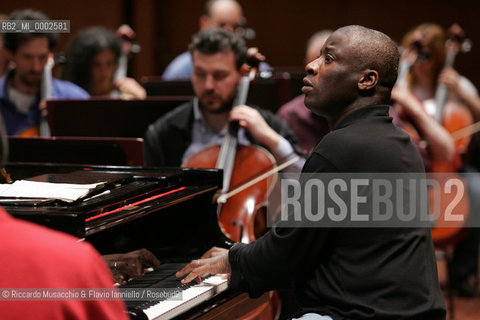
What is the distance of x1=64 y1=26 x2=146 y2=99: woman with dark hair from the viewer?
407 centimetres

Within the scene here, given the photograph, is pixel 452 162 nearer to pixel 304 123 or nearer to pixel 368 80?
pixel 304 123

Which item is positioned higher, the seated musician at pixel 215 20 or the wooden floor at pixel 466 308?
the seated musician at pixel 215 20

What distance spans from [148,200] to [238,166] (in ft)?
2.47

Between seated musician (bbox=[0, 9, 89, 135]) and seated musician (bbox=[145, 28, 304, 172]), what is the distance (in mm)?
813

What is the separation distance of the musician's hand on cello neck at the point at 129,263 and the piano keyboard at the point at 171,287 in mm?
21

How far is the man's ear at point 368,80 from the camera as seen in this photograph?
1.69 m

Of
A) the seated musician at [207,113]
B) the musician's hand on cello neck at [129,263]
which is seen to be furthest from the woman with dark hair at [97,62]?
the musician's hand on cello neck at [129,263]

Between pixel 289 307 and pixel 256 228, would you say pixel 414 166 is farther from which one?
pixel 289 307

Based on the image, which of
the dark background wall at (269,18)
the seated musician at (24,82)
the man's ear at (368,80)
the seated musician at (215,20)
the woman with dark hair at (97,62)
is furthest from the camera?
the dark background wall at (269,18)

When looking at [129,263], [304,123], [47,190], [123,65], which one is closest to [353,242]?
[129,263]

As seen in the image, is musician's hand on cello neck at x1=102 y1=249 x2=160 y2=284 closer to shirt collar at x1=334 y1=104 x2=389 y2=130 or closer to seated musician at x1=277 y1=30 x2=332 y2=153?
shirt collar at x1=334 y1=104 x2=389 y2=130

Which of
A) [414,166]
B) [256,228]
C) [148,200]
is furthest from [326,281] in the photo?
[256,228]

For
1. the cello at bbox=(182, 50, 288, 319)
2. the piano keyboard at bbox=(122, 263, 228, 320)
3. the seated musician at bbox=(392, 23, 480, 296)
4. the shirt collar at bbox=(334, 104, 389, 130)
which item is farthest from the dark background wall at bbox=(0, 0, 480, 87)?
the piano keyboard at bbox=(122, 263, 228, 320)

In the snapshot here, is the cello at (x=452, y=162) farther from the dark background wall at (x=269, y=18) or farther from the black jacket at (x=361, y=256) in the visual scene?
the black jacket at (x=361, y=256)
